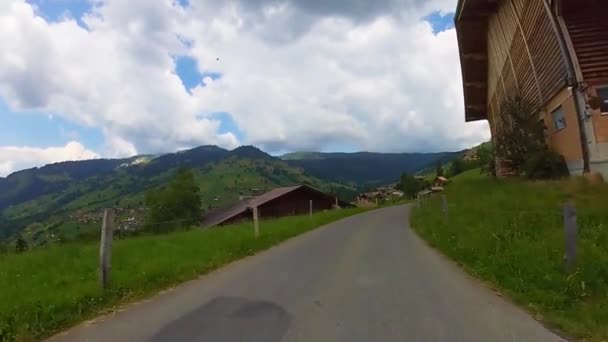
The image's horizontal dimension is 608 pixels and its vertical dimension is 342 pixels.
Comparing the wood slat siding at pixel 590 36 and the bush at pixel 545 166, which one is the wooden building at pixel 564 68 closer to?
the wood slat siding at pixel 590 36

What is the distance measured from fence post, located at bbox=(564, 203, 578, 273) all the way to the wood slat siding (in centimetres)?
1161

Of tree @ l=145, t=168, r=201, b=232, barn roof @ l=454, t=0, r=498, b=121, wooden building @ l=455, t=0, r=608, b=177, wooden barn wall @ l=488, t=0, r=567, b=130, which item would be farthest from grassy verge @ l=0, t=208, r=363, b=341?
tree @ l=145, t=168, r=201, b=232

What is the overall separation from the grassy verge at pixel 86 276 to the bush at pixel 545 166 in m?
12.1

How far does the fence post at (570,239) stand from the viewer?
22.1ft

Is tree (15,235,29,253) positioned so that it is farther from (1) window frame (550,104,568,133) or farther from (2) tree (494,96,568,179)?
(1) window frame (550,104,568,133)

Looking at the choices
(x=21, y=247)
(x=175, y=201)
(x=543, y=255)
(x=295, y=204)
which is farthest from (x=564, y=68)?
(x=175, y=201)

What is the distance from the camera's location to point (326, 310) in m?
6.02

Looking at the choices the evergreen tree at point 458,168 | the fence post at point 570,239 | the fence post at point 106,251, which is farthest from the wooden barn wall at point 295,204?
the evergreen tree at point 458,168

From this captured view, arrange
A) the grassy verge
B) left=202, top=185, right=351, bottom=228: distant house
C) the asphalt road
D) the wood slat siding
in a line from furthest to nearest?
1. left=202, top=185, right=351, bottom=228: distant house
2. the wood slat siding
3. the grassy verge
4. the asphalt road

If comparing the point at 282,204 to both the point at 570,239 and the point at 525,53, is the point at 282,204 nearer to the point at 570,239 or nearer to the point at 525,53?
the point at 525,53

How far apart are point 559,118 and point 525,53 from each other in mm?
4582

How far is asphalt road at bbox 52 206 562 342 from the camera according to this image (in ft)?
16.6

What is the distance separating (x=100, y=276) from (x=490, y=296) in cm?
587

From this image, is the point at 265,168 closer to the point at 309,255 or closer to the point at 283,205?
the point at 283,205
